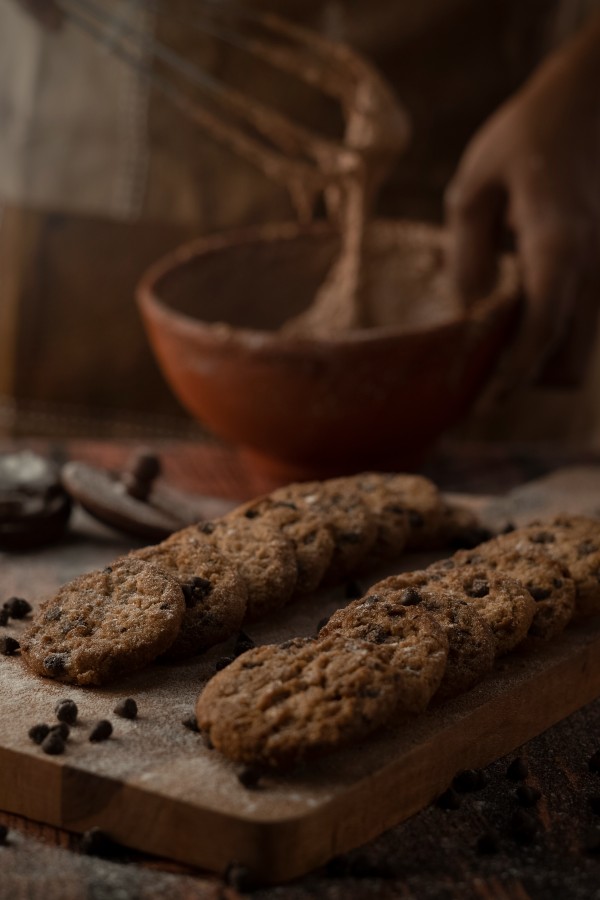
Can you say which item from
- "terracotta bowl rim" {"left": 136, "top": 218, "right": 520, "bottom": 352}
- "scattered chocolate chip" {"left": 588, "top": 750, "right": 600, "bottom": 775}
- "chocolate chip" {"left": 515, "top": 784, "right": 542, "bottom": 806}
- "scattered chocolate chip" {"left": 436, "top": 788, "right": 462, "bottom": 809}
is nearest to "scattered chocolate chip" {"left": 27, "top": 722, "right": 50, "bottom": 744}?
"scattered chocolate chip" {"left": 436, "top": 788, "right": 462, "bottom": 809}

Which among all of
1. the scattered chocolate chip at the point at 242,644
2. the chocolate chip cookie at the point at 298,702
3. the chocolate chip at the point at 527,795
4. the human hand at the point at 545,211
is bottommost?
the scattered chocolate chip at the point at 242,644

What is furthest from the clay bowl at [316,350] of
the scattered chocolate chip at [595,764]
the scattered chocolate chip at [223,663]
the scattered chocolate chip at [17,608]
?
the scattered chocolate chip at [595,764]

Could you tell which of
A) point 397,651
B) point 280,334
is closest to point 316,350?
point 280,334

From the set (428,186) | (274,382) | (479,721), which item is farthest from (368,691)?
(428,186)

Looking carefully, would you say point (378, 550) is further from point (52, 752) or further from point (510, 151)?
point (510, 151)

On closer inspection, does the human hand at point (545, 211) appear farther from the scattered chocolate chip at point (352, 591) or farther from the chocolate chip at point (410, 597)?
the chocolate chip at point (410, 597)

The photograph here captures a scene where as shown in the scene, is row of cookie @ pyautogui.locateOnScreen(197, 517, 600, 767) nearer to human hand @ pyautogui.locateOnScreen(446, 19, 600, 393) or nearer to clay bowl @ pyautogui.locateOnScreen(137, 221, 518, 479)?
clay bowl @ pyautogui.locateOnScreen(137, 221, 518, 479)

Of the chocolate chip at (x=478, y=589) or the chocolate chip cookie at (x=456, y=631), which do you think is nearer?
the chocolate chip cookie at (x=456, y=631)

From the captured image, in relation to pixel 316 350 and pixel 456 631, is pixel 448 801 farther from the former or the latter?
pixel 316 350
